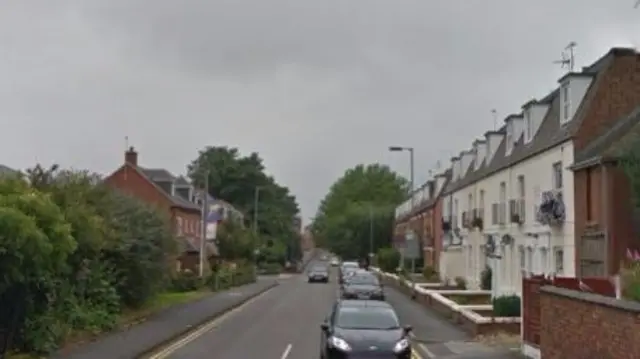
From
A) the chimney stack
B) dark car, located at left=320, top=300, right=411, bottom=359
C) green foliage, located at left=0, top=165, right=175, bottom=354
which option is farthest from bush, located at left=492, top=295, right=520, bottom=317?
the chimney stack

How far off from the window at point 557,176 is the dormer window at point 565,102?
5.31 ft

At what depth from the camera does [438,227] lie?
7569 cm

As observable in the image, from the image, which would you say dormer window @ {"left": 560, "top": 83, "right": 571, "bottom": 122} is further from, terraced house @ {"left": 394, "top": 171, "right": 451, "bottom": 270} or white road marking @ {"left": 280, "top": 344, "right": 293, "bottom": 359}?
terraced house @ {"left": 394, "top": 171, "right": 451, "bottom": 270}

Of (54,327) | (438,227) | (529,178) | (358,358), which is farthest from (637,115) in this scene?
(438,227)

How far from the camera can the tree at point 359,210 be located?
128750mm

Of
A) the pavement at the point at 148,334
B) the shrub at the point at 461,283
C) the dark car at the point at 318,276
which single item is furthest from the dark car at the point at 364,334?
the dark car at the point at 318,276

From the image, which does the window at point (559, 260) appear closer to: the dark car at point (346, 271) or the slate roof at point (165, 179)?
the dark car at point (346, 271)

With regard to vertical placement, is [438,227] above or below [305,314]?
above

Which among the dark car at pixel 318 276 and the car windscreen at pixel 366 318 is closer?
the car windscreen at pixel 366 318

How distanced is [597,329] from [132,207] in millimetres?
24833

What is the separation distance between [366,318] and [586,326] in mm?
5624

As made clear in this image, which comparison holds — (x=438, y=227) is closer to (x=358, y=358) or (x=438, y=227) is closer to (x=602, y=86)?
(x=602, y=86)

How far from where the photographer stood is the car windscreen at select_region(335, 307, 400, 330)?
68.6ft

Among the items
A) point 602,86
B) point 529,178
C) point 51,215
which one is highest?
point 602,86
